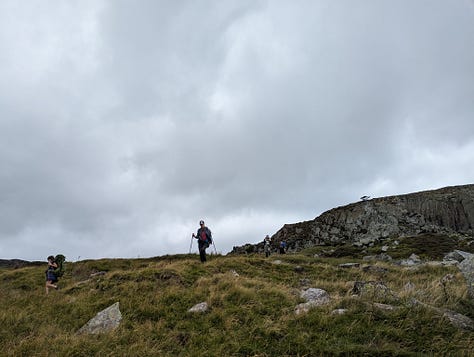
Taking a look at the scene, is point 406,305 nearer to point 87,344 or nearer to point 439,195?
point 87,344

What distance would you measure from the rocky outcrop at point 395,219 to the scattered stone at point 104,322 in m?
45.9

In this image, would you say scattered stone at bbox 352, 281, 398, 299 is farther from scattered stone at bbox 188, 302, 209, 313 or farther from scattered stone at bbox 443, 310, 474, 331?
scattered stone at bbox 188, 302, 209, 313

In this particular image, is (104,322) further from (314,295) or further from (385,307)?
(385,307)

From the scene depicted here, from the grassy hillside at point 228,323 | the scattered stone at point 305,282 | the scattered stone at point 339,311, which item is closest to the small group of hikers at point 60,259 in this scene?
the grassy hillside at point 228,323

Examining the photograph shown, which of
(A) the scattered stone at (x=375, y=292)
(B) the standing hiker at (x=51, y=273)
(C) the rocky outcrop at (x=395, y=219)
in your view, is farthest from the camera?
(C) the rocky outcrop at (x=395, y=219)

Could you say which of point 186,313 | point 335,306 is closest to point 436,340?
point 335,306

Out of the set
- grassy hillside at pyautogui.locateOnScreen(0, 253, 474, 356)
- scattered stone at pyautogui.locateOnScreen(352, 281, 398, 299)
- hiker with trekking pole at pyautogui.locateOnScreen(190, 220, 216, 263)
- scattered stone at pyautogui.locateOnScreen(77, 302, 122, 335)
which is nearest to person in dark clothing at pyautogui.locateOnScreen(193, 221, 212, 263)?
hiker with trekking pole at pyautogui.locateOnScreen(190, 220, 216, 263)

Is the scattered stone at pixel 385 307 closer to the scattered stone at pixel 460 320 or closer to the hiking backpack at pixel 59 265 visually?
the scattered stone at pixel 460 320

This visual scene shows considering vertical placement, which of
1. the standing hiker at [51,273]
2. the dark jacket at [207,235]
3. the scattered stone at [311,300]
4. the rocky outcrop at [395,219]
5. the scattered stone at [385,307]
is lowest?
the scattered stone at [385,307]

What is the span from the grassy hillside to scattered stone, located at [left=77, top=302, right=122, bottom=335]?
23cm

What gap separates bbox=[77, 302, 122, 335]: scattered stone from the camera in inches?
331

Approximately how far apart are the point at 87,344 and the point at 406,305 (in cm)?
696

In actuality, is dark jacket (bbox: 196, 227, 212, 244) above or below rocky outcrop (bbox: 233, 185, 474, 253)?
below

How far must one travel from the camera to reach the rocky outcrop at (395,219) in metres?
52.2
